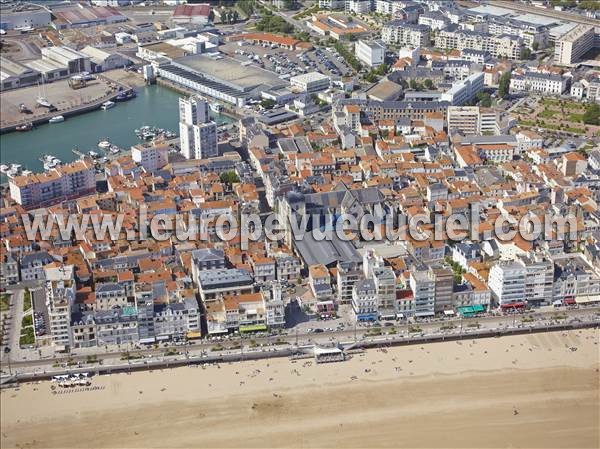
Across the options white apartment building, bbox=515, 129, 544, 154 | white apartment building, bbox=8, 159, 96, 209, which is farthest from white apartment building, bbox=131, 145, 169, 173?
white apartment building, bbox=515, 129, 544, 154

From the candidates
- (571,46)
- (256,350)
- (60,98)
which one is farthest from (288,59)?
(256,350)

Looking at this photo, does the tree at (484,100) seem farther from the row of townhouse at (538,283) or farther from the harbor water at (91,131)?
the row of townhouse at (538,283)

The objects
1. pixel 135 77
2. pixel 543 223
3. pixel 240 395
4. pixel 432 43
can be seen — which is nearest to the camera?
pixel 240 395

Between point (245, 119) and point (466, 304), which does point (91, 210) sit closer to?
point (245, 119)

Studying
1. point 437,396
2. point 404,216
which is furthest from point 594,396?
point 404,216

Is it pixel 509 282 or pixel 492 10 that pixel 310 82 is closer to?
pixel 492 10

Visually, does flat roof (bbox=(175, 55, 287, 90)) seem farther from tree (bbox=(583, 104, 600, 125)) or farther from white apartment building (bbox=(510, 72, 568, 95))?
tree (bbox=(583, 104, 600, 125))

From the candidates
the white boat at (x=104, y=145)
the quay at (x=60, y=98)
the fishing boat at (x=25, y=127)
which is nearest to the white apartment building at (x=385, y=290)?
the white boat at (x=104, y=145)
